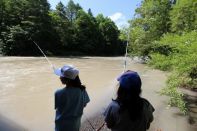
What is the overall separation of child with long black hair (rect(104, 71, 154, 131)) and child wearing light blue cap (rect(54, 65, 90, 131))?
0.74 meters

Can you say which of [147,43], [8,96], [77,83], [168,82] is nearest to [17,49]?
[147,43]

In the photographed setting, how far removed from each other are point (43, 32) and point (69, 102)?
4095cm

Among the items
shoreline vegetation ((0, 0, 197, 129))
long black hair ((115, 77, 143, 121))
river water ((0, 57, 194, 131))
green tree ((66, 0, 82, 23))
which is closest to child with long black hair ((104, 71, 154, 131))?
long black hair ((115, 77, 143, 121))

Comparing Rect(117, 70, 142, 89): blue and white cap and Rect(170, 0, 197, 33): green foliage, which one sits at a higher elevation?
Rect(170, 0, 197, 33): green foliage

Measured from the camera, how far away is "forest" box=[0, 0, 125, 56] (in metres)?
40.1

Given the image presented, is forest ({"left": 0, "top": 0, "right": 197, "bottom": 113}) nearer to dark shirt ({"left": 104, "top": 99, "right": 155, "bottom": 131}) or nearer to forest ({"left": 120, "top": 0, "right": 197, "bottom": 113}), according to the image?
forest ({"left": 120, "top": 0, "right": 197, "bottom": 113})

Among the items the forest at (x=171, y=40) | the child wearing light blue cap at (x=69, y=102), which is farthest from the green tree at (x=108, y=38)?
the child wearing light blue cap at (x=69, y=102)

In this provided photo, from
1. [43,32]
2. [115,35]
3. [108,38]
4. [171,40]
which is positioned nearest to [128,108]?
[171,40]

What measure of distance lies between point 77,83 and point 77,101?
0.68ft

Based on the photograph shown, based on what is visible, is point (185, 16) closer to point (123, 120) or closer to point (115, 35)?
point (123, 120)

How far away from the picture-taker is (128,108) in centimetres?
288

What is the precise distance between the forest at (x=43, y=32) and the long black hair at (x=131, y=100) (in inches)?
1182

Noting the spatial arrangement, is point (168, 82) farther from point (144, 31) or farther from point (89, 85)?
point (144, 31)

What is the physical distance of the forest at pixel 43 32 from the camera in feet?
132
